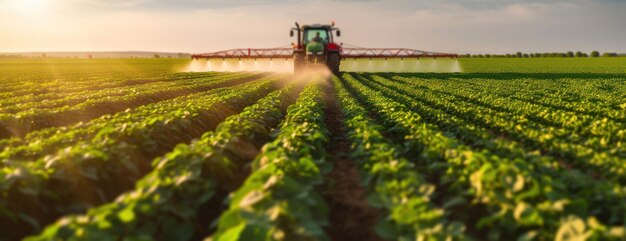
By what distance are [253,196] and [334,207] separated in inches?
63.7

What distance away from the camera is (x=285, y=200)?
434 cm

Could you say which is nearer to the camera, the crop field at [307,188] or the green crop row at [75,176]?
the crop field at [307,188]

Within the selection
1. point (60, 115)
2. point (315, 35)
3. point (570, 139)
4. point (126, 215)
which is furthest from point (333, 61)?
point (126, 215)

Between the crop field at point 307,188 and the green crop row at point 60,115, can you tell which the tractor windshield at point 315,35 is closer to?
the green crop row at point 60,115

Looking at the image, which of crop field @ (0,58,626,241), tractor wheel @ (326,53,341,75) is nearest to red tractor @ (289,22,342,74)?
tractor wheel @ (326,53,341,75)

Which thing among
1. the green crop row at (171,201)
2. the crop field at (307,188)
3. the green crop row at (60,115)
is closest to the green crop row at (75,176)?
the crop field at (307,188)

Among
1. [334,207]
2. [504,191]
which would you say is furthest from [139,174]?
[504,191]

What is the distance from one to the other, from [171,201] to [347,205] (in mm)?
1953

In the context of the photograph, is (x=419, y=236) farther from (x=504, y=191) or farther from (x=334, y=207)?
(x=334, y=207)

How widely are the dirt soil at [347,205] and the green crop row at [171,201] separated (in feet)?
4.13

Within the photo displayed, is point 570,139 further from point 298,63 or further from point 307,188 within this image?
point 298,63

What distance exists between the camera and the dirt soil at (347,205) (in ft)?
16.0

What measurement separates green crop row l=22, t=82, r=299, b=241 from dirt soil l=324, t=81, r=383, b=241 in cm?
126

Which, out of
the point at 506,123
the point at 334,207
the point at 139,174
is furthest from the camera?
the point at 506,123
